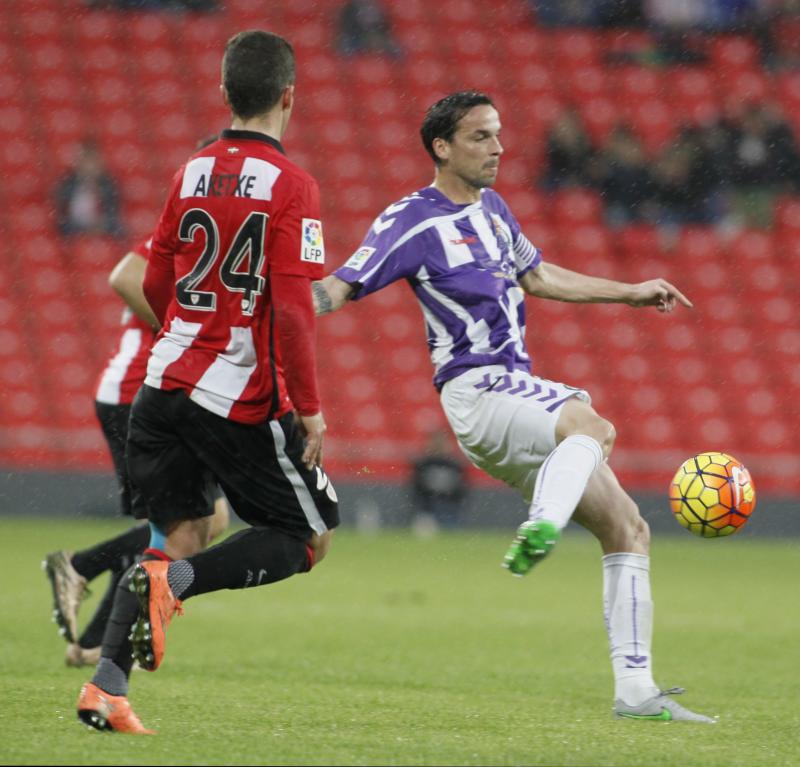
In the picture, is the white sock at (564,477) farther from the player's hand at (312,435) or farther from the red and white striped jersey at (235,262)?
the red and white striped jersey at (235,262)

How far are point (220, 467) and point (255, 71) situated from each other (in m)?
1.24

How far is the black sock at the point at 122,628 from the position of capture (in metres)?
4.59

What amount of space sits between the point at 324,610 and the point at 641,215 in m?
10.6

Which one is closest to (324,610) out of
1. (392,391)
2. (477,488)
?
(477,488)

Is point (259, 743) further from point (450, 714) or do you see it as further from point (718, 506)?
point (718, 506)

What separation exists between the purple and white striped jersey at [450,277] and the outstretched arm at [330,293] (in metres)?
0.04

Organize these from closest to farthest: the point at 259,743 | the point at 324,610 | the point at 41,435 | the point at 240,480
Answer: the point at 259,743 → the point at 240,480 → the point at 324,610 → the point at 41,435

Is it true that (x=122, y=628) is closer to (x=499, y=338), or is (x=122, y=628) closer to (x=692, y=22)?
(x=499, y=338)

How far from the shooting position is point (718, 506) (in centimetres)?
571

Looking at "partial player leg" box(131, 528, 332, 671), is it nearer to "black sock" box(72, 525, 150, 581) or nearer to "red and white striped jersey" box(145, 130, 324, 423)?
"red and white striped jersey" box(145, 130, 324, 423)

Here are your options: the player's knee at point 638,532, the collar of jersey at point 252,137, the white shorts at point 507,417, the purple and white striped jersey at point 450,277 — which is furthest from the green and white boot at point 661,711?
the collar of jersey at point 252,137

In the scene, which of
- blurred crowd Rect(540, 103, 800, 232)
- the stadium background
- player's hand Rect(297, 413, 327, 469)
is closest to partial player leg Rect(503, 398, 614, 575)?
player's hand Rect(297, 413, 327, 469)

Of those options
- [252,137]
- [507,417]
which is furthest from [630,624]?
[252,137]

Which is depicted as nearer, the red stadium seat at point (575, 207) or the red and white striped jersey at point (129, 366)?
the red and white striped jersey at point (129, 366)
